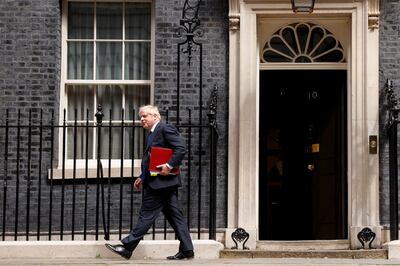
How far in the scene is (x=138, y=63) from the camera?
11578 mm

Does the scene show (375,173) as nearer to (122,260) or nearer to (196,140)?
(196,140)

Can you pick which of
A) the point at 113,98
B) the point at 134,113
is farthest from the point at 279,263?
the point at 113,98

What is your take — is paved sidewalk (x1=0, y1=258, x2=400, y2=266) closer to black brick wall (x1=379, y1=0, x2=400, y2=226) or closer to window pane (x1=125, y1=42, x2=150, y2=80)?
black brick wall (x1=379, y1=0, x2=400, y2=226)

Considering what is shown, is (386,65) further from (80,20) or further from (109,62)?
(80,20)

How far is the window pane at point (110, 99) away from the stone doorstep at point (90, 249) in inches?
80.3

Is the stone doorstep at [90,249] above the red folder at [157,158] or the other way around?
the other way around

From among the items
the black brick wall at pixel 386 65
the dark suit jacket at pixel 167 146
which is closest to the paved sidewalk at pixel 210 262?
the dark suit jacket at pixel 167 146

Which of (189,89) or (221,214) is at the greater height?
(189,89)

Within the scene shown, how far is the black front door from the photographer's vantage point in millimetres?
12031

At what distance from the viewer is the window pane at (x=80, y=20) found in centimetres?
1162

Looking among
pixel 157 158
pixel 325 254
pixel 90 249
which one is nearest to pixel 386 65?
pixel 325 254

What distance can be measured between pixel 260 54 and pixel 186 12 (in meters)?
1.11

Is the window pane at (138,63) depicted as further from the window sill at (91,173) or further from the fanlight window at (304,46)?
the fanlight window at (304,46)

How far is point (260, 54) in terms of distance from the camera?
37.8 ft
